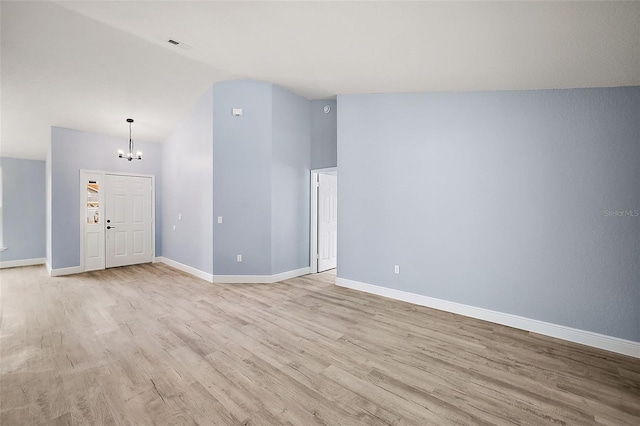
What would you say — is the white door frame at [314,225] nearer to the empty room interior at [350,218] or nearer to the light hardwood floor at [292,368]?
the empty room interior at [350,218]

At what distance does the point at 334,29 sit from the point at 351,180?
2162 millimetres

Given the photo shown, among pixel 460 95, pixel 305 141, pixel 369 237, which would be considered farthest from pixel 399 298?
pixel 305 141

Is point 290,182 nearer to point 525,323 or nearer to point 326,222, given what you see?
point 326,222

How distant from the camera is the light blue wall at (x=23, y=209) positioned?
21.1 ft

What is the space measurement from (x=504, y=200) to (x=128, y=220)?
289 inches

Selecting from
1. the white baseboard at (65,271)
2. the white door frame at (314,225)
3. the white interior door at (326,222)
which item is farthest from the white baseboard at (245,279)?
the white baseboard at (65,271)

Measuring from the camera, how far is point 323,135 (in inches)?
205

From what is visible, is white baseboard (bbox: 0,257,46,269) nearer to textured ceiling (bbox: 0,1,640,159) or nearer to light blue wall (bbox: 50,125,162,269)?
light blue wall (bbox: 50,125,162,269)

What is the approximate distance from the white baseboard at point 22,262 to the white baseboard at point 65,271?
210cm

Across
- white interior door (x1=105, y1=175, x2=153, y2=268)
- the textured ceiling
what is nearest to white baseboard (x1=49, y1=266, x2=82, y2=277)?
white interior door (x1=105, y1=175, x2=153, y2=268)

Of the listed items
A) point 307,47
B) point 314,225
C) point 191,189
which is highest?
point 307,47

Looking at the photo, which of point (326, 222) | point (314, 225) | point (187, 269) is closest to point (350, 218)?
point (314, 225)

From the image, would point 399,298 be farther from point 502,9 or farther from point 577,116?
point 502,9

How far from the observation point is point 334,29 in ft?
8.38
